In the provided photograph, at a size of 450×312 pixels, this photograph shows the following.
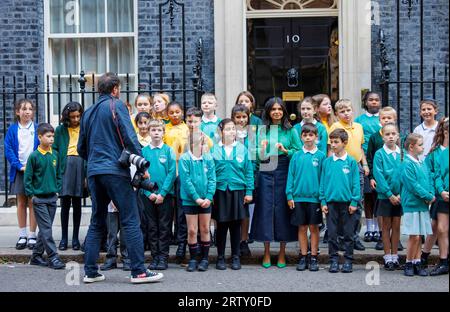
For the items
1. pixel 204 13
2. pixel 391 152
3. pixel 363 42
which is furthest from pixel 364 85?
pixel 391 152

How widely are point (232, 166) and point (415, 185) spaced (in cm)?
185

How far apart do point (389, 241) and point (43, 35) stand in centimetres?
649

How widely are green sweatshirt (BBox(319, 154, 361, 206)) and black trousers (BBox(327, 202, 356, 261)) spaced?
0.28ft

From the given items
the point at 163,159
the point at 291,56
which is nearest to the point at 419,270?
the point at 163,159

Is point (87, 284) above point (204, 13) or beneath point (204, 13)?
beneath

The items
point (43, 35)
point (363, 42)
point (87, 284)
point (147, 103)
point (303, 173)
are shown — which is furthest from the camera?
point (43, 35)

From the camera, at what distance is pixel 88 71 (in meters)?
12.6

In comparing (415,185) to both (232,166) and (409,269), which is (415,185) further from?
(232,166)

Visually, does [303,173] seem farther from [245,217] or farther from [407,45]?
[407,45]

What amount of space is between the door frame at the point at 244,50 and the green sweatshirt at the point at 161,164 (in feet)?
10.9

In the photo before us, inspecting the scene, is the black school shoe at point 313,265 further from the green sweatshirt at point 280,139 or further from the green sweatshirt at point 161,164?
the green sweatshirt at point 161,164

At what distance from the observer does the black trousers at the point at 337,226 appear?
834 cm

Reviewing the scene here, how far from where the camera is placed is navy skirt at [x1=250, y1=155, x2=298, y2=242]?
8695 millimetres

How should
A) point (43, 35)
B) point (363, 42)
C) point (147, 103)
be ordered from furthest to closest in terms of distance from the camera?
point (43, 35) < point (363, 42) < point (147, 103)
